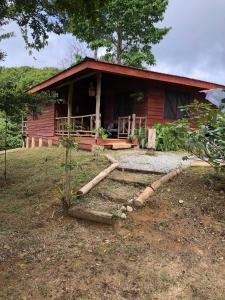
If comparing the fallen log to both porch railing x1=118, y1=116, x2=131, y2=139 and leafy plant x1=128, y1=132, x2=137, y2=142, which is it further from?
porch railing x1=118, y1=116, x2=131, y2=139

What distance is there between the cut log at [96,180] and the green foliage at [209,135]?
186cm

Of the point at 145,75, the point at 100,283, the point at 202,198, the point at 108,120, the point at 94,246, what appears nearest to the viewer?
the point at 100,283

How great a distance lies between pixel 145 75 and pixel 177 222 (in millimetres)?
8038

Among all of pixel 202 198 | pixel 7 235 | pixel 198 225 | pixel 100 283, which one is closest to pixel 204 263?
pixel 198 225

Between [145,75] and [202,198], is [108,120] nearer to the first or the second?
[145,75]

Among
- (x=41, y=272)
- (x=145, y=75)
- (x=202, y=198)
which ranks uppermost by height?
(x=145, y=75)

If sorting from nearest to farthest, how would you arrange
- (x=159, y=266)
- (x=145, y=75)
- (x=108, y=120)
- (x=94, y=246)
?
(x=159, y=266)
(x=94, y=246)
(x=145, y=75)
(x=108, y=120)

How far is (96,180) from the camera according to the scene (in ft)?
24.3

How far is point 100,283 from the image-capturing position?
14.0 feet

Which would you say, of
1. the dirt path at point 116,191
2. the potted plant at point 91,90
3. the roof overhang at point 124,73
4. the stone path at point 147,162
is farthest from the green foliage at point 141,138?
the dirt path at point 116,191

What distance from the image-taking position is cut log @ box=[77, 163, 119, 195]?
265 inches

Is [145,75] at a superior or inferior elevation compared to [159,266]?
superior

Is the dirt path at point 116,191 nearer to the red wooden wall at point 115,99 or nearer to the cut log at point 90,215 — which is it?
the cut log at point 90,215

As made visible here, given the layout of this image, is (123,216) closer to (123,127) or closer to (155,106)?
(123,127)
